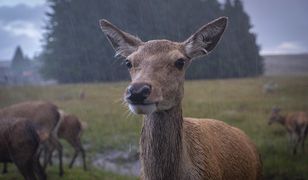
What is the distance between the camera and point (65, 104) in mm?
11578

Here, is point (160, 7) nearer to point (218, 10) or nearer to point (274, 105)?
point (218, 10)

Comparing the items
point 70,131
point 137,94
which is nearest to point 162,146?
point 137,94

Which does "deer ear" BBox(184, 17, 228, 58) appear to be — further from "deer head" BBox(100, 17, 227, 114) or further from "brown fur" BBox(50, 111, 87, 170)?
"brown fur" BBox(50, 111, 87, 170)

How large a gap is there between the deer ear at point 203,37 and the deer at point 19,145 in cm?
428

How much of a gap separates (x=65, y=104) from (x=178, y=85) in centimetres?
861

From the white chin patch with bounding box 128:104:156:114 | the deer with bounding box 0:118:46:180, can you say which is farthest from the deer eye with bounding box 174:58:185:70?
the deer with bounding box 0:118:46:180

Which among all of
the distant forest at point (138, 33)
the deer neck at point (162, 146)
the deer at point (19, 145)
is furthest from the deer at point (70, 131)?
the deer neck at point (162, 146)

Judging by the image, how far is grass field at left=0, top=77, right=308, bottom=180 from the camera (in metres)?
9.32

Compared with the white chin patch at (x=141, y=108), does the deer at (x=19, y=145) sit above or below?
below

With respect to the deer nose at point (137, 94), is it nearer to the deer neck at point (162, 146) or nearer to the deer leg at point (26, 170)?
A: the deer neck at point (162, 146)

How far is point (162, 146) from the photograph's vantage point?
3.49 metres

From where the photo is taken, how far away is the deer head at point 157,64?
296 cm

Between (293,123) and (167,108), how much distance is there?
24.2 feet

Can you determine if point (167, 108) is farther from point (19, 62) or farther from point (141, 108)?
point (19, 62)
